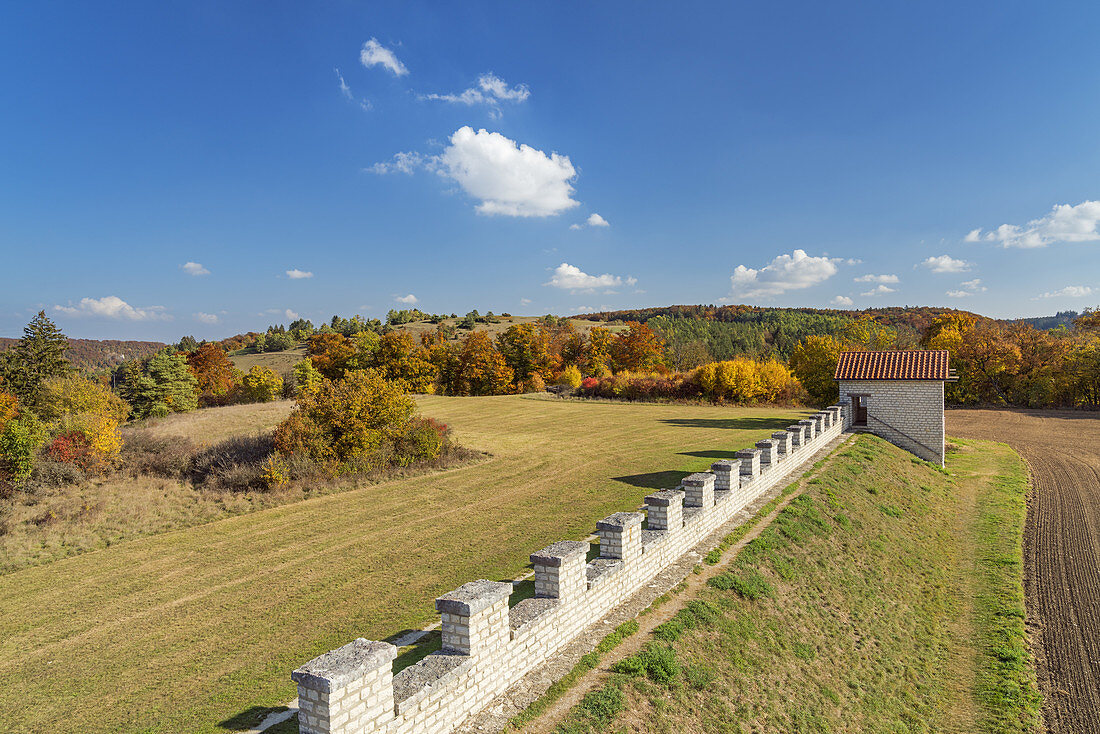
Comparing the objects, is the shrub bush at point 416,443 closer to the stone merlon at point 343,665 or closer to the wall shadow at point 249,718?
the wall shadow at point 249,718

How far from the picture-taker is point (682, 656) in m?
6.39

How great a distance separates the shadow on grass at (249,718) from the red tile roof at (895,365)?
2400 cm

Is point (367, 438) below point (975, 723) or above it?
above

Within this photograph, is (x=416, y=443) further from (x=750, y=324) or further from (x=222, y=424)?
(x=750, y=324)

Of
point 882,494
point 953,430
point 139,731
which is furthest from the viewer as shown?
point 953,430

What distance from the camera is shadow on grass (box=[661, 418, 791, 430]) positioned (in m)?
28.1

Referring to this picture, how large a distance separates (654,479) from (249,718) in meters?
12.4

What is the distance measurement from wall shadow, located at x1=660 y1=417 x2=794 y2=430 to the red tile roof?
522 centimetres

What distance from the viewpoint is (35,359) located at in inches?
1490

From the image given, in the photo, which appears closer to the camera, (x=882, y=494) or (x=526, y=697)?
(x=526, y=697)

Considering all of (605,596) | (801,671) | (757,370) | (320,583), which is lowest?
(801,671)

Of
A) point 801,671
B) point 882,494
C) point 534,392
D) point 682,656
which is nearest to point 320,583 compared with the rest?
point 682,656

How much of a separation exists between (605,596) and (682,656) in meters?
1.17

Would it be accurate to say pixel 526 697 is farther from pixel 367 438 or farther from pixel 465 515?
pixel 367 438
